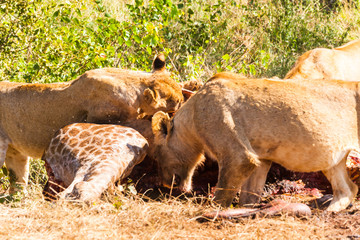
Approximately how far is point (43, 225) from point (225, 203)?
1577 mm

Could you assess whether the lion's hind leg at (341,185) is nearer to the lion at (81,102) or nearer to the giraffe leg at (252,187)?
the giraffe leg at (252,187)

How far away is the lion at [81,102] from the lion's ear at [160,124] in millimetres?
412

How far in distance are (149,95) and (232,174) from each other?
1594mm

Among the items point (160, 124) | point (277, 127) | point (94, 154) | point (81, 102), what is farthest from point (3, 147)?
point (277, 127)

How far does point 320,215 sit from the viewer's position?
4.87m

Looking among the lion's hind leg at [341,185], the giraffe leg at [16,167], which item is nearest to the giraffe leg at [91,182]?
the lion's hind leg at [341,185]

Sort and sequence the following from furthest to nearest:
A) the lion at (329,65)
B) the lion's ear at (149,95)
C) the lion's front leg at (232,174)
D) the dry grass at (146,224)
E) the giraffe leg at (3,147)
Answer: the lion at (329,65), the giraffe leg at (3,147), the lion's ear at (149,95), the lion's front leg at (232,174), the dry grass at (146,224)

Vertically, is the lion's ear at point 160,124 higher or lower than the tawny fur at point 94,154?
higher

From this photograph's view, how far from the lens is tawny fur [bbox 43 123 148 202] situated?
17.2 ft

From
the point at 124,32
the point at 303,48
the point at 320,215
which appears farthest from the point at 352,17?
the point at 320,215

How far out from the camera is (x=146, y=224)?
4.52 metres

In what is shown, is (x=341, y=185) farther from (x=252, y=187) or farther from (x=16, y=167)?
(x=16, y=167)

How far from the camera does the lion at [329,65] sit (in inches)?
281

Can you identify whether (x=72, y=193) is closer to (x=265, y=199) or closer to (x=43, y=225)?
(x=43, y=225)
